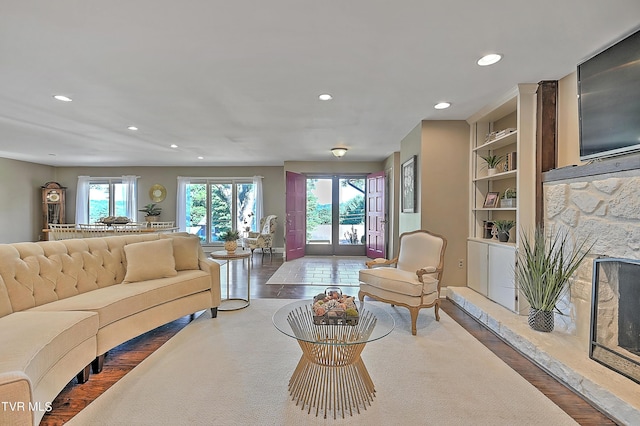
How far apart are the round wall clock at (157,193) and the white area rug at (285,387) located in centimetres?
646

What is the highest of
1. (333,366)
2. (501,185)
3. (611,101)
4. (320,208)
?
(611,101)

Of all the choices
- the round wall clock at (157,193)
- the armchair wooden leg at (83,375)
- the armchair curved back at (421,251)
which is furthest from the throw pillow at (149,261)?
the round wall clock at (157,193)

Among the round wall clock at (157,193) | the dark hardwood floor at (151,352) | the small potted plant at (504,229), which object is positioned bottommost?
the dark hardwood floor at (151,352)

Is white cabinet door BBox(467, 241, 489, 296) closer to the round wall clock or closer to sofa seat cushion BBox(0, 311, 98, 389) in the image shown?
sofa seat cushion BBox(0, 311, 98, 389)

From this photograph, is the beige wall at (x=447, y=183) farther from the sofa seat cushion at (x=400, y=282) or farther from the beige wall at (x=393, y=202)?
the beige wall at (x=393, y=202)

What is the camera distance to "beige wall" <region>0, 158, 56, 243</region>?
279 inches

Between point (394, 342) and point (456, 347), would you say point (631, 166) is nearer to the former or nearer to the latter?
point (456, 347)

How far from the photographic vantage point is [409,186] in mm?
4660

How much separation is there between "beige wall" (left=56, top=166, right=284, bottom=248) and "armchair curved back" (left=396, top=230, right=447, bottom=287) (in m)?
5.07

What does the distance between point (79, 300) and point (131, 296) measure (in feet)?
1.11

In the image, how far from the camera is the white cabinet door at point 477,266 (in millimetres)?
3697

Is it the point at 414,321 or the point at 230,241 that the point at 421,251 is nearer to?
the point at 414,321

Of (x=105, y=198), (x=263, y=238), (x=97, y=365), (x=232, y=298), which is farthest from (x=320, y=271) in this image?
(x=105, y=198)

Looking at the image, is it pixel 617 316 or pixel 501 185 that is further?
pixel 501 185
